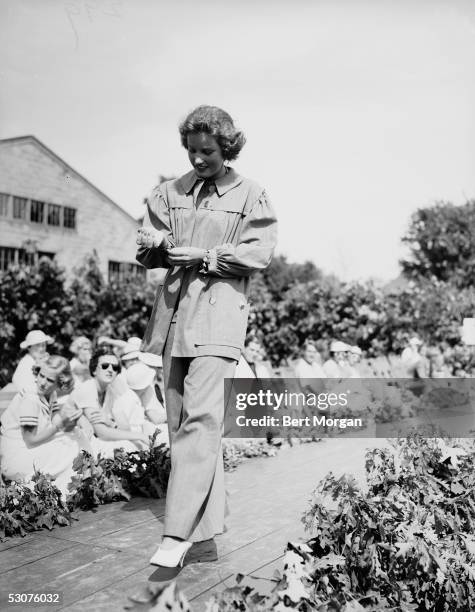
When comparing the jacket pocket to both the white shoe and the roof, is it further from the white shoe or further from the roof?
the roof

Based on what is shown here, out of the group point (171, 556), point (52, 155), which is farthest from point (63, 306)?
point (52, 155)

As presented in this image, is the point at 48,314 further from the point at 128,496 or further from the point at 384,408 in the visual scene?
the point at 128,496

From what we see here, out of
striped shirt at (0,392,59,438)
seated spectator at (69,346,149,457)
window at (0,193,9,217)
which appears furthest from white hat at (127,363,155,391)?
window at (0,193,9,217)

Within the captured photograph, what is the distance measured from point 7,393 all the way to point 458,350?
1174 centimetres

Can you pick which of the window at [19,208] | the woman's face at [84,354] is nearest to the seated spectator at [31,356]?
the woman's face at [84,354]

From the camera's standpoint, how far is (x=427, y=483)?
317cm

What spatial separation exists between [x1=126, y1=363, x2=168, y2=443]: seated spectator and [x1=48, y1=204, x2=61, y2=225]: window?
76.7ft

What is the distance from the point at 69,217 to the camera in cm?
2903

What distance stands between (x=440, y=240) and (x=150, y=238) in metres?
52.1

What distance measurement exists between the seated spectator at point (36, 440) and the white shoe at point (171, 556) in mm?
1929

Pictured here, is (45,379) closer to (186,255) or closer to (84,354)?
(186,255)

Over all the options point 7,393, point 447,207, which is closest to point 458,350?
point 7,393

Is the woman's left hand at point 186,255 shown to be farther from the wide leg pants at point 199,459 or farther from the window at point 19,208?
the window at point 19,208

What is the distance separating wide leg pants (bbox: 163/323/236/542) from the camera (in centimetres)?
279
